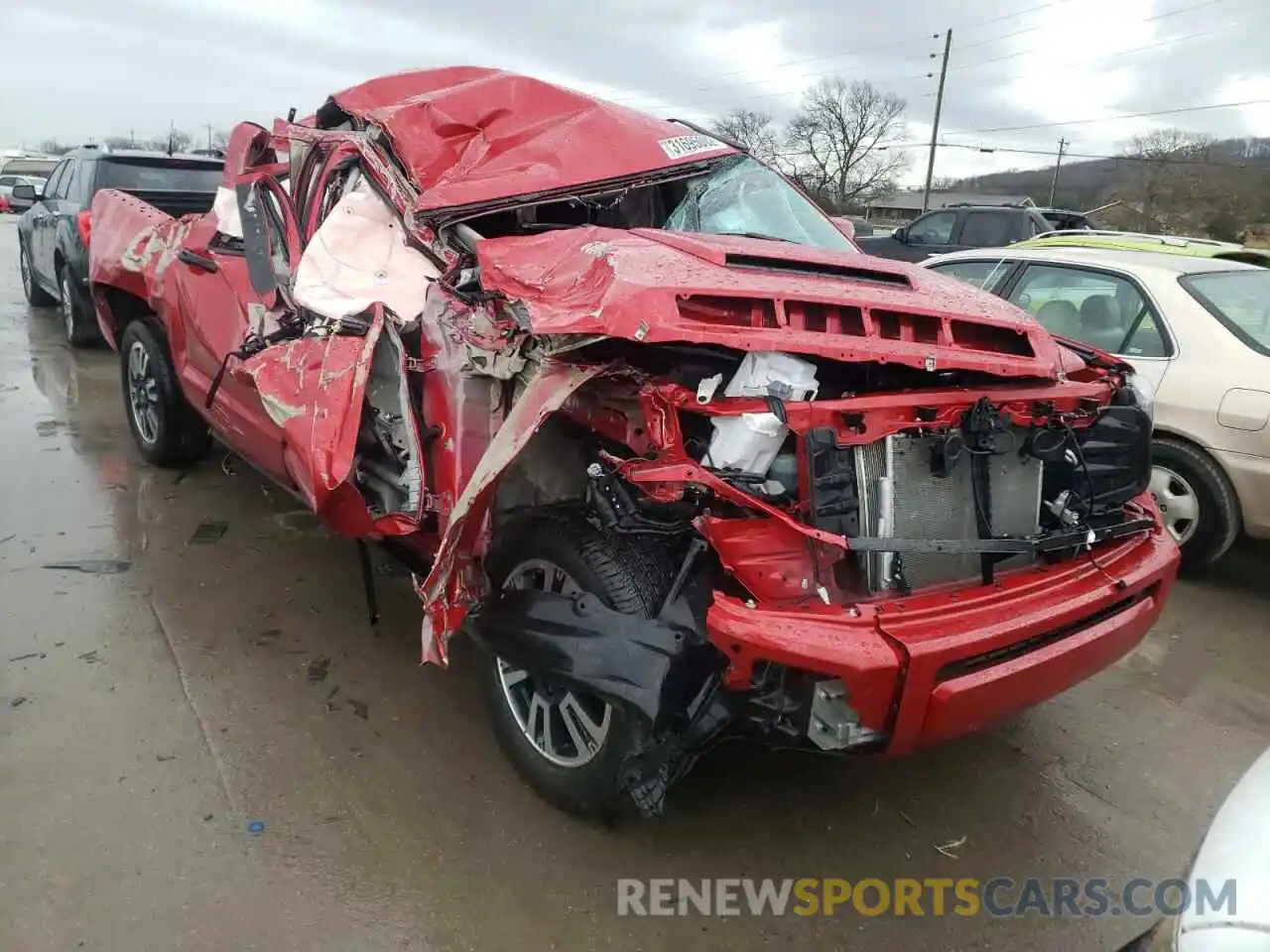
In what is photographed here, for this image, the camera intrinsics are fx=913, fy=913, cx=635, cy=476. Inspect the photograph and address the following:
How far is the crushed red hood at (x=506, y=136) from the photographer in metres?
3.31

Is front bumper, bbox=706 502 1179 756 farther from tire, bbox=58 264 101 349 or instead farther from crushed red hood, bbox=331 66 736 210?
tire, bbox=58 264 101 349

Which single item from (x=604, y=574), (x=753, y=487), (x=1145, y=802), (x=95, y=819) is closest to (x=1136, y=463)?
(x=1145, y=802)

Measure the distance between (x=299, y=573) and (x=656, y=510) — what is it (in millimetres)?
2404

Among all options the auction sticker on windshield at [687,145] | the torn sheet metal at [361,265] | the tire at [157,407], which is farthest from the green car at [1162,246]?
the tire at [157,407]

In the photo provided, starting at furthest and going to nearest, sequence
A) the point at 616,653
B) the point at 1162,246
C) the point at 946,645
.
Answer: the point at 1162,246 < the point at 616,653 < the point at 946,645

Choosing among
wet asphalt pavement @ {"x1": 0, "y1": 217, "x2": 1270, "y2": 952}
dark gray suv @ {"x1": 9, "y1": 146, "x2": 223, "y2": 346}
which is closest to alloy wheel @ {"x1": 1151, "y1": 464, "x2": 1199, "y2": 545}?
wet asphalt pavement @ {"x1": 0, "y1": 217, "x2": 1270, "y2": 952}

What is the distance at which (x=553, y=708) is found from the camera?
2.67 metres

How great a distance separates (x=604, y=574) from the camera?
237cm

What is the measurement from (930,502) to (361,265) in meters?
2.15

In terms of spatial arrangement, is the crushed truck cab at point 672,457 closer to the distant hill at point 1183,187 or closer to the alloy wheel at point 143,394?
the alloy wheel at point 143,394

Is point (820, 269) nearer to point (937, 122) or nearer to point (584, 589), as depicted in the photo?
point (584, 589)

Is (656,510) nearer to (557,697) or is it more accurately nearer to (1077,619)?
(557,697)

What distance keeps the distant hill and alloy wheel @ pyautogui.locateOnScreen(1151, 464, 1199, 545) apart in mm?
32237

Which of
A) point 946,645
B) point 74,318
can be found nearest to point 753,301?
point 946,645
